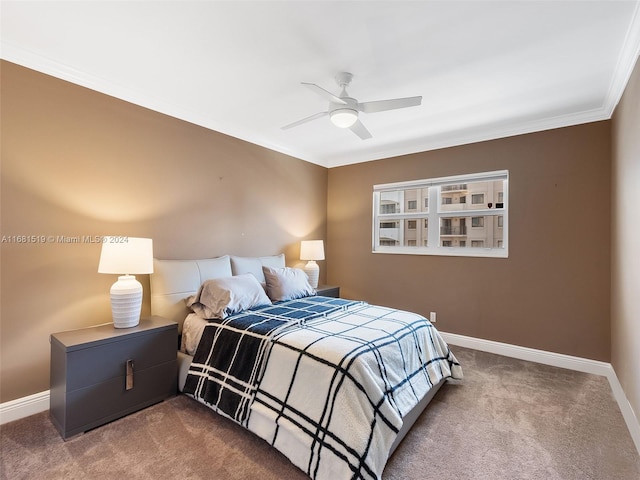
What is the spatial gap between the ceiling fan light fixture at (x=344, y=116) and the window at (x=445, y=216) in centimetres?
201

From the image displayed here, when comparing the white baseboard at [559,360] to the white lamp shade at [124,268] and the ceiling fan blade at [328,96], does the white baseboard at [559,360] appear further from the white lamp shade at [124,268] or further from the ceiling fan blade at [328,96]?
the white lamp shade at [124,268]

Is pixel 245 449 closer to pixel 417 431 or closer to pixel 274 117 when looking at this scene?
pixel 417 431

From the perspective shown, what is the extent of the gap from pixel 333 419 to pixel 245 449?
0.66 meters

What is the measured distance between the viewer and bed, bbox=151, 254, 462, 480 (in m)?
1.68

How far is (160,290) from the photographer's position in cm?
275

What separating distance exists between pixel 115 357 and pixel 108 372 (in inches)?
3.9

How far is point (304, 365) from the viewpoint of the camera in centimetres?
189

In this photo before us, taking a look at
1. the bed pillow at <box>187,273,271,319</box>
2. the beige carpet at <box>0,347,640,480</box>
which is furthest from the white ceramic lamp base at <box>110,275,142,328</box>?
the beige carpet at <box>0,347,640,480</box>

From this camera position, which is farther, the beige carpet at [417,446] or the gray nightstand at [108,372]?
the gray nightstand at [108,372]

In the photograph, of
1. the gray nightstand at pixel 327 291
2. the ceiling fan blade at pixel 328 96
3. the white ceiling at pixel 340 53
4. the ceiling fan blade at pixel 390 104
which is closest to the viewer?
the white ceiling at pixel 340 53


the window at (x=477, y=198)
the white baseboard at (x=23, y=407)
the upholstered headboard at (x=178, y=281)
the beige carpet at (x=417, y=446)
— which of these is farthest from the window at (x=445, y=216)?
the white baseboard at (x=23, y=407)

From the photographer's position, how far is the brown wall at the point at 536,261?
10.3 feet

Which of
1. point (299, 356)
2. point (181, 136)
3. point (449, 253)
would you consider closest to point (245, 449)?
point (299, 356)

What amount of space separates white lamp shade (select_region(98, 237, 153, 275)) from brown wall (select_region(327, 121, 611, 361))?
3.15m
